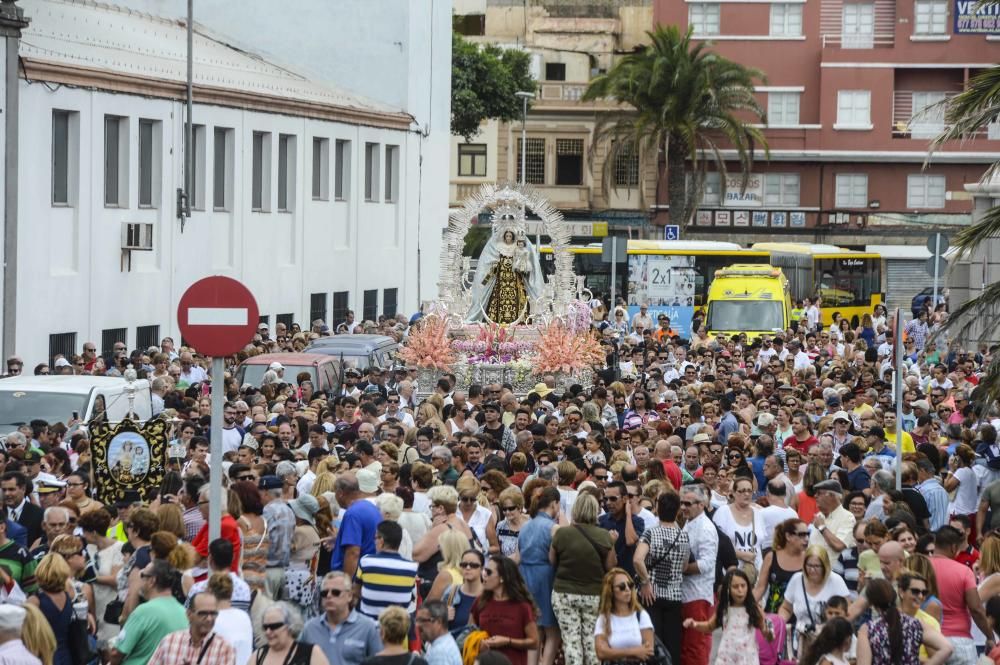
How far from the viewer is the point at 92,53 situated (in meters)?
34.9

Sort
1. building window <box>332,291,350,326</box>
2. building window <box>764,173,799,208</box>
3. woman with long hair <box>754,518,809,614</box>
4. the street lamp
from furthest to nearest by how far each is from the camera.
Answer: building window <box>764,173,799,208</box> → the street lamp → building window <box>332,291,350,326</box> → woman with long hair <box>754,518,809,614</box>

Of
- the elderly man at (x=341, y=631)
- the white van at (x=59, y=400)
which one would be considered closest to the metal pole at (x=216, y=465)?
the elderly man at (x=341, y=631)

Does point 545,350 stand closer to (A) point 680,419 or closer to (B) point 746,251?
(A) point 680,419

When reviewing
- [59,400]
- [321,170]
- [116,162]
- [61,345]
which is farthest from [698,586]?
[321,170]

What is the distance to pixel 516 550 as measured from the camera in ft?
42.4

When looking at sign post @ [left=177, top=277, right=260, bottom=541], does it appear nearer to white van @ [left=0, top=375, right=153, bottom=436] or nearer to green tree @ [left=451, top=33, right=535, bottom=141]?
white van @ [left=0, top=375, right=153, bottom=436]

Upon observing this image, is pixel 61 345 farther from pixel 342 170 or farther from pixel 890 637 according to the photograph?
pixel 890 637

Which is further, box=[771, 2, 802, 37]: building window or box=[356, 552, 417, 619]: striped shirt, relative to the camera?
box=[771, 2, 802, 37]: building window

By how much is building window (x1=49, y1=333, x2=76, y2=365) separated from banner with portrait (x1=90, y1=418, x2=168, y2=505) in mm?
16787

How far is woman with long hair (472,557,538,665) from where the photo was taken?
37.1 feet

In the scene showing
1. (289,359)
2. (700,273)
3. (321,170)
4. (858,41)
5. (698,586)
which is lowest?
(698,586)

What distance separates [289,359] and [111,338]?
9.75m

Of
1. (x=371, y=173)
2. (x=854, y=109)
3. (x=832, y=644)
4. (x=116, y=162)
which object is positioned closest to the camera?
(x=832, y=644)

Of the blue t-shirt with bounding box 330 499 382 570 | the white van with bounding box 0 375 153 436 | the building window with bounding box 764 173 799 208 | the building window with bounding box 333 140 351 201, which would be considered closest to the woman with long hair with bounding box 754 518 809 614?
the blue t-shirt with bounding box 330 499 382 570
